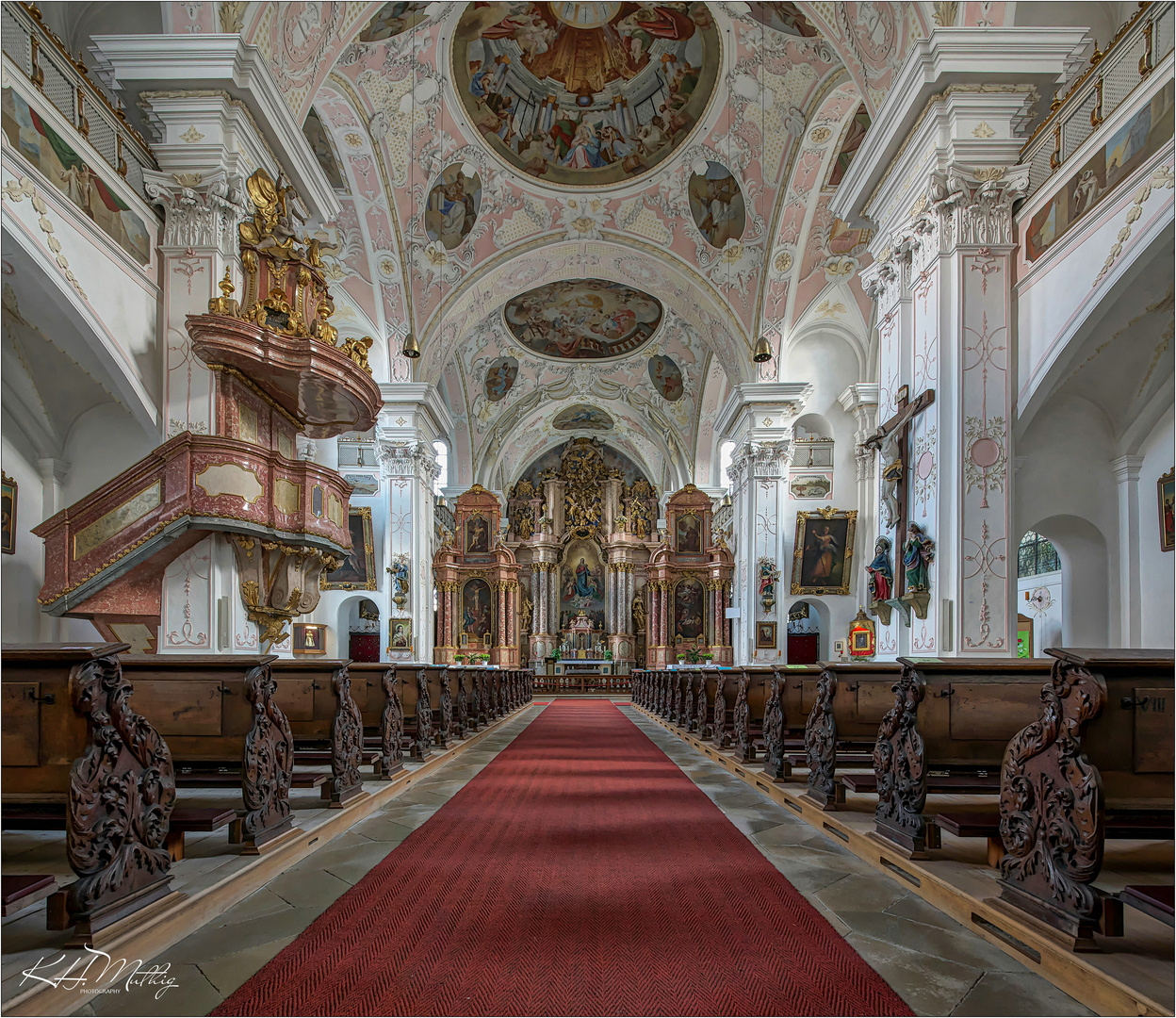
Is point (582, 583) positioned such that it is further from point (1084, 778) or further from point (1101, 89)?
point (1084, 778)

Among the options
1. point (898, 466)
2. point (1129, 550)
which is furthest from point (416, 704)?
point (1129, 550)

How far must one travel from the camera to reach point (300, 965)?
2.70 meters

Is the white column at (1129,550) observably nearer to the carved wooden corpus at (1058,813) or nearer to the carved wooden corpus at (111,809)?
the carved wooden corpus at (1058,813)

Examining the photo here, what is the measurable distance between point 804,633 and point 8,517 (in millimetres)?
14978

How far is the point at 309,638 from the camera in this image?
16.9m

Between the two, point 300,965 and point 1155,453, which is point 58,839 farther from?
point 1155,453

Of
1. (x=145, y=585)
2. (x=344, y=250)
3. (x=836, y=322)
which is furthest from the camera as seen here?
(x=836, y=322)

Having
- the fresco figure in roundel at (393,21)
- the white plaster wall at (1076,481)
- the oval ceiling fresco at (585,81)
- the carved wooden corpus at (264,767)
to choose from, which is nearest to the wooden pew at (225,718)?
the carved wooden corpus at (264,767)

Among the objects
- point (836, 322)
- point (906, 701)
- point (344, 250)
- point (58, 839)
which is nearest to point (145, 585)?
point (58, 839)

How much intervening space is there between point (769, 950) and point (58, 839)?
3.56 m

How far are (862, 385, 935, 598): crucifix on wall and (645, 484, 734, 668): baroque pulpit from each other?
1822cm

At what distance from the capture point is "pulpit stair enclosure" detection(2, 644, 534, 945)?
272 centimetres

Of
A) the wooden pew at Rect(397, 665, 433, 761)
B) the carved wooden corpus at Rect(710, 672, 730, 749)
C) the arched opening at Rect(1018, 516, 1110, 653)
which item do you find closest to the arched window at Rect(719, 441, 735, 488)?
the arched opening at Rect(1018, 516, 1110, 653)

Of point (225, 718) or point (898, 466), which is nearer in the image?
point (225, 718)
